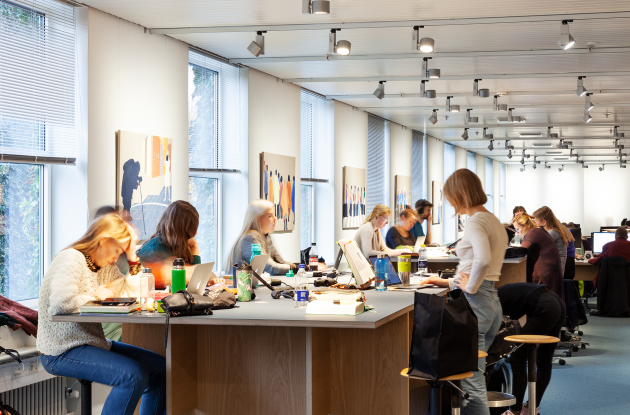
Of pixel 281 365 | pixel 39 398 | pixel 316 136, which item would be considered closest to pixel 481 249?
pixel 281 365

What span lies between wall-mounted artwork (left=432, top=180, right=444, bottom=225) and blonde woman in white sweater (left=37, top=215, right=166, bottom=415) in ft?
39.6

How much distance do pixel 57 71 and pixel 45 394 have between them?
235 cm

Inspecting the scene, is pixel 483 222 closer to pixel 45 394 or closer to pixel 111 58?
pixel 45 394

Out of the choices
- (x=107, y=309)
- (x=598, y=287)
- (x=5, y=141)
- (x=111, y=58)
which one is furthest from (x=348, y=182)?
(x=107, y=309)

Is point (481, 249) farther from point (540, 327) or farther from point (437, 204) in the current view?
point (437, 204)

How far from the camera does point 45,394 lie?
4.34 m

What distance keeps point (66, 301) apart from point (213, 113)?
14.0ft

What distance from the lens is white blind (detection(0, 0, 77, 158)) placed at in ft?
15.0

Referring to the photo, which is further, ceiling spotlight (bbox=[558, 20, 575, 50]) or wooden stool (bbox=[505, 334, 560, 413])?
ceiling spotlight (bbox=[558, 20, 575, 50])

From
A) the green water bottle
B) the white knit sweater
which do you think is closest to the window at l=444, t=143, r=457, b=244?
the green water bottle

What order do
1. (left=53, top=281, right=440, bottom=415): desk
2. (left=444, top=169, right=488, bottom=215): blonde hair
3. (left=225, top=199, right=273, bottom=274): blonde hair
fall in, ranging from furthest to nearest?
(left=225, top=199, right=273, bottom=274): blonde hair < (left=444, top=169, right=488, bottom=215): blonde hair < (left=53, top=281, right=440, bottom=415): desk

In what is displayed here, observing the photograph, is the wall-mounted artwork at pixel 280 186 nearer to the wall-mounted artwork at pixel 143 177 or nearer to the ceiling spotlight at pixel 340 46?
the wall-mounted artwork at pixel 143 177

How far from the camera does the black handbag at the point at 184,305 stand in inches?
120

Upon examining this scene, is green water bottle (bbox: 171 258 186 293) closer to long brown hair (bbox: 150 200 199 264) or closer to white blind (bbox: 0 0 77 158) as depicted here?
long brown hair (bbox: 150 200 199 264)
